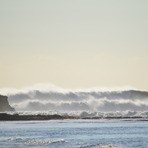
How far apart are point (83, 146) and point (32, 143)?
829cm

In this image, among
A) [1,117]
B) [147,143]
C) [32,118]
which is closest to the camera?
[147,143]

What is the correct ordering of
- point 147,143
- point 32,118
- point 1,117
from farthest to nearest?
1. point 32,118
2. point 1,117
3. point 147,143

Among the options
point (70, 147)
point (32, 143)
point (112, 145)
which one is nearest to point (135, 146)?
point (112, 145)

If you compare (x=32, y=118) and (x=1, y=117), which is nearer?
(x=1, y=117)

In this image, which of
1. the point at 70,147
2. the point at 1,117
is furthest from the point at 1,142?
the point at 1,117

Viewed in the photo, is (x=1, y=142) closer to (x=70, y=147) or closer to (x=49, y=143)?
(x=49, y=143)

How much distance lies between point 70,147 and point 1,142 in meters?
12.0

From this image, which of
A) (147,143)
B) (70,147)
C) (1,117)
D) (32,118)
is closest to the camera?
(70,147)

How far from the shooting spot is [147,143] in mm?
67500

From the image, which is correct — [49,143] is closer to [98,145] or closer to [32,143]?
[32,143]

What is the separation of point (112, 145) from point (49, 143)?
8.52m

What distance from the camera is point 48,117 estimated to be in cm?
19238

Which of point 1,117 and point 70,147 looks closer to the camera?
point 70,147

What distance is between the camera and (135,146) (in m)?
63.6
